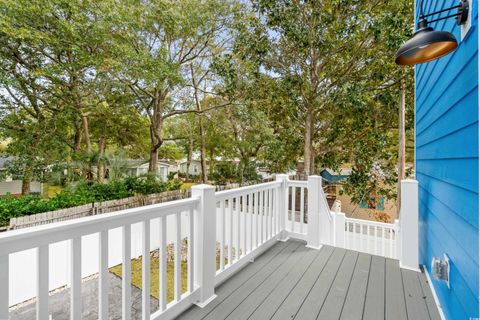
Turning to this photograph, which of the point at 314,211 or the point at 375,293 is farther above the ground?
the point at 314,211

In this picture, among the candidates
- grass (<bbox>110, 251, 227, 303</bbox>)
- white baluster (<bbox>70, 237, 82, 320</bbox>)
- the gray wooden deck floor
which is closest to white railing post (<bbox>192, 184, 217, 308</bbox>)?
the gray wooden deck floor

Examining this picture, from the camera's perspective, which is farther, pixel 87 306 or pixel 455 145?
pixel 87 306

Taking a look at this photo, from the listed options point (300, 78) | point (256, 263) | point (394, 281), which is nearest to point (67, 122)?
point (300, 78)

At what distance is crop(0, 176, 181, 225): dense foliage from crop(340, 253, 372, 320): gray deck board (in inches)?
258

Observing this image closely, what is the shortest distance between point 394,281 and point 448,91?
185 cm

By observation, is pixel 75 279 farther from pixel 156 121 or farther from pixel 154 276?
pixel 156 121

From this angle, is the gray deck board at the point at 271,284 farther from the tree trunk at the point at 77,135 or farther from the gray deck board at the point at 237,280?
the tree trunk at the point at 77,135

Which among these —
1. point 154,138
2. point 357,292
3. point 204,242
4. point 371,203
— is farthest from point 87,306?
point 371,203

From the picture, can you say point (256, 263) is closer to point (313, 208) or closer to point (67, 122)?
point (313, 208)

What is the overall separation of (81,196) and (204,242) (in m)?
6.23

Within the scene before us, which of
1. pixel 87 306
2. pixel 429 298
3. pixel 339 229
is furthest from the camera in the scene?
pixel 87 306

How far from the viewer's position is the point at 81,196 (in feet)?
21.7

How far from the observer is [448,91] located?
67.8 inches

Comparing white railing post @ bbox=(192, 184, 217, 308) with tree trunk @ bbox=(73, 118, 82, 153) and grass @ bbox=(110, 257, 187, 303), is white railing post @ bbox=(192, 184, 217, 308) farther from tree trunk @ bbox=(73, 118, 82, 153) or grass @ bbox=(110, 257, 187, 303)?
tree trunk @ bbox=(73, 118, 82, 153)
